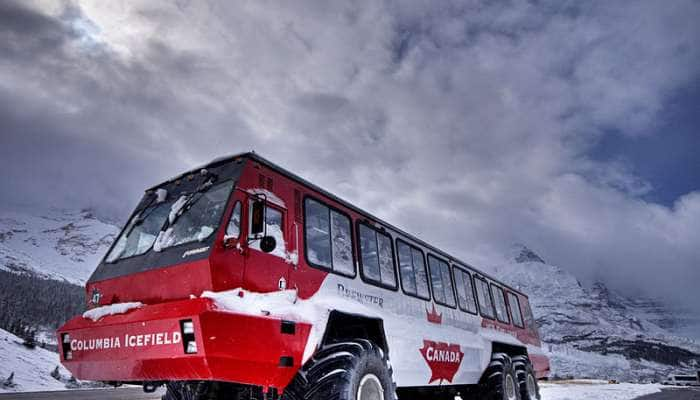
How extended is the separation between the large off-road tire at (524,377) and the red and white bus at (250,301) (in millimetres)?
4020

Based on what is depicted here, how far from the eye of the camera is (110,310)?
4.99 meters

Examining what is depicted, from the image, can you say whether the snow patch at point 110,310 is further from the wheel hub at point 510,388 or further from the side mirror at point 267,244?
the wheel hub at point 510,388

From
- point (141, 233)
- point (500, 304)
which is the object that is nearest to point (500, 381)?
point (500, 304)

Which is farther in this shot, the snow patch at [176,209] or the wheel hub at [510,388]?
the wheel hub at [510,388]

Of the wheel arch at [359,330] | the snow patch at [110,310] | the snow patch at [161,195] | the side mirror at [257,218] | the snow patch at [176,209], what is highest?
the snow patch at [161,195]

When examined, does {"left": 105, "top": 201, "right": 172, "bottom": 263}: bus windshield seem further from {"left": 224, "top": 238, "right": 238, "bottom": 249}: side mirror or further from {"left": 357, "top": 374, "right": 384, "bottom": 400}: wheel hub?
{"left": 357, "top": 374, "right": 384, "bottom": 400}: wheel hub

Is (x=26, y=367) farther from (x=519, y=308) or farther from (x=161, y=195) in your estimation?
(x=161, y=195)

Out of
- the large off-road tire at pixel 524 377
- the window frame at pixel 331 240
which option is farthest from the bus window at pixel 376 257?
the large off-road tire at pixel 524 377

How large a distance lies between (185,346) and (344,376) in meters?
1.71

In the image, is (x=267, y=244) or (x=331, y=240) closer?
(x=267, y=244)

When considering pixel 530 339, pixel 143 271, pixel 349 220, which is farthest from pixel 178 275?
pixel 530 339

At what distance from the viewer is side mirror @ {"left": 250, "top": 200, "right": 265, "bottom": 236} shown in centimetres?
500

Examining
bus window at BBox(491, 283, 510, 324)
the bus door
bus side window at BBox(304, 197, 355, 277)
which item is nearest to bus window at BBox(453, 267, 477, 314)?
bus window at BBox(491, 283, 510, 324)

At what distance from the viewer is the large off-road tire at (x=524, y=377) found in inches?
434
